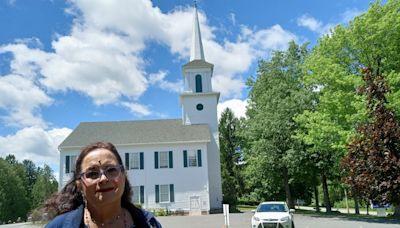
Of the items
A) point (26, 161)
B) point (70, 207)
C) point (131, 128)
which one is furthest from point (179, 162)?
point (26, 161)

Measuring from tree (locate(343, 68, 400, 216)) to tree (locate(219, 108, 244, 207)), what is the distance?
171 feet

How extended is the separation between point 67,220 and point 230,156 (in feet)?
205

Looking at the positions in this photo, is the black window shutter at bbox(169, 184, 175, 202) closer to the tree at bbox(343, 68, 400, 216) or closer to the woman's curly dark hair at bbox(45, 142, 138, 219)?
the tree at bbox(343, 68, 400, 216)

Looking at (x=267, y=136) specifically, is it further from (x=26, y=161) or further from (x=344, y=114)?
(x=26, y=161)

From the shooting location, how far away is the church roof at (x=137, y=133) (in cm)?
4131

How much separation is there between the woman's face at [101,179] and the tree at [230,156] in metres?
57.6

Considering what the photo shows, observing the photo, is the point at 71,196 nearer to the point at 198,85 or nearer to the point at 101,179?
the point at 101,179

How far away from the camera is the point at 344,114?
84.8 ft

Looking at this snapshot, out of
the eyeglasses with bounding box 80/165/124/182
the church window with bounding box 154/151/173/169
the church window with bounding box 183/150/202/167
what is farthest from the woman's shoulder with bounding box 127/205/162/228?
the church window with bounding box 154/151/173/169

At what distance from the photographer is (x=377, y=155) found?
736 centimetres

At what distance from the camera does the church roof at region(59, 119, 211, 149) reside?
1626 inches

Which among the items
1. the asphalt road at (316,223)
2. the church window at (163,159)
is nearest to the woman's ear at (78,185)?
the asphalt road at (316,223)

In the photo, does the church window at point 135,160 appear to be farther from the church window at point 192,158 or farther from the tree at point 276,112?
the tree at point 276,112

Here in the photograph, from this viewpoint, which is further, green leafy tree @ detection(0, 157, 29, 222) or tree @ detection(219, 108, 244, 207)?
green leafy tree @ detection(0, 157, 29, 222)
